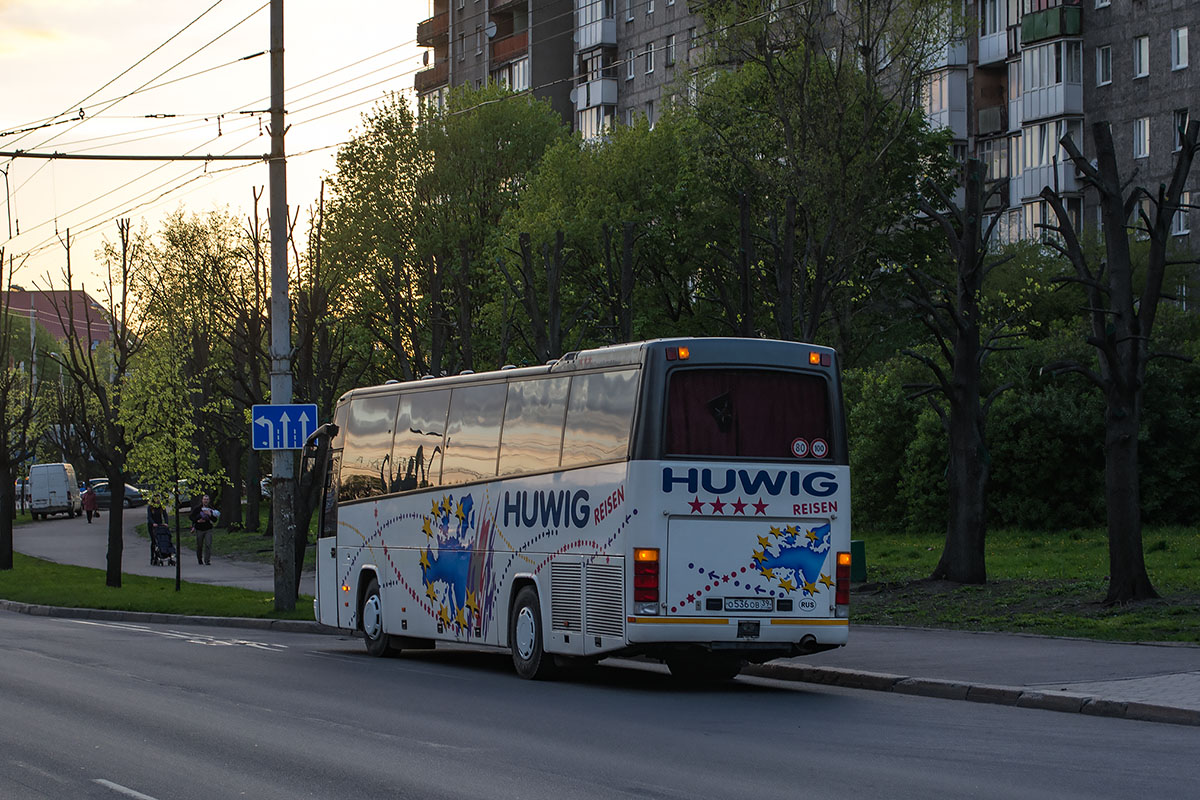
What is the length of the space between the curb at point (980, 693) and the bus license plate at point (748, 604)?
116 cm

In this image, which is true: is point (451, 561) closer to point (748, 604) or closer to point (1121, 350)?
point (748, 604)

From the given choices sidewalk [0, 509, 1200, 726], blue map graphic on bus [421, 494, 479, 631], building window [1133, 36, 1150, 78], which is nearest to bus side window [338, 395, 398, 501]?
blue map graphic on bus [421, 494, 479, 631]

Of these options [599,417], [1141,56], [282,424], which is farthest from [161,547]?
[1141,56]

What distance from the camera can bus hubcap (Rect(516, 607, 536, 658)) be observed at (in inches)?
726

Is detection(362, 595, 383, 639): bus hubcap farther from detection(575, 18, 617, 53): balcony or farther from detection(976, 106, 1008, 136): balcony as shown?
detection(575, 18, 617, 53): balcony

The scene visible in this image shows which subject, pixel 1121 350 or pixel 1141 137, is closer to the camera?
pixel 1121 350

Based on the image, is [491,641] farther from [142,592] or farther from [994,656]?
[142,592]

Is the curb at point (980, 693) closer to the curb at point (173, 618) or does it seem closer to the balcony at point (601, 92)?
the curb at point (173, 618)

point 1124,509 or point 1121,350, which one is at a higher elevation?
point 1121,350

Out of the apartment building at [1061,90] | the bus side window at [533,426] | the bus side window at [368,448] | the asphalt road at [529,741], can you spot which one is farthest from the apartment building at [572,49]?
the asphalt road at [529,741]

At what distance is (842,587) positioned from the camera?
56.5 ft

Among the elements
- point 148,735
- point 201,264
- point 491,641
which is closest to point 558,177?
Result: point 201,264

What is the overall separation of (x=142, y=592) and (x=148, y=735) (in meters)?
24.2

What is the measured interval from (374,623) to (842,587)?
776 centimetres
